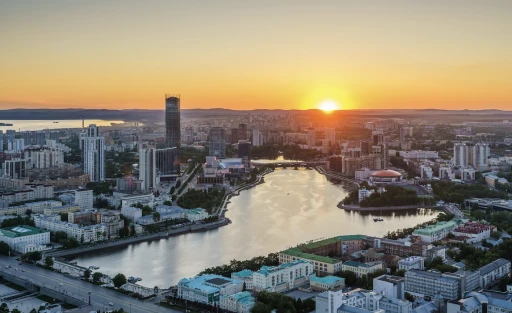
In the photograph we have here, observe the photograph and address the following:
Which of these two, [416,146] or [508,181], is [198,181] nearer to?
[508,181]

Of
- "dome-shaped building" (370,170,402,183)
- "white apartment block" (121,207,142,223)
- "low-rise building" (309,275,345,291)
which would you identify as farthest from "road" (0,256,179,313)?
"dome-shaped building" (370,170,402,183)

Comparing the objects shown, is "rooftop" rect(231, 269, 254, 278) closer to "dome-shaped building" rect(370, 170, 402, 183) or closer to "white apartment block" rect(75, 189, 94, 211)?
"white apartment block" rect(75, 189, 94, 211)

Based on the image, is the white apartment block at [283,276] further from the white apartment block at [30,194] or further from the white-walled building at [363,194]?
the white apartment block at [30,194]

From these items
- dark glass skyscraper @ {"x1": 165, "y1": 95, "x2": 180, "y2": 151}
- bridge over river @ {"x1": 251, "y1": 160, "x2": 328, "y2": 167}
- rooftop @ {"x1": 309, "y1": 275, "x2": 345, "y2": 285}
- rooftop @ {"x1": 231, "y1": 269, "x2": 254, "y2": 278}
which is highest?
dark glass skyscraper @ {"x1": 165, "y1": 95, "x2": 180, "y2": 151}

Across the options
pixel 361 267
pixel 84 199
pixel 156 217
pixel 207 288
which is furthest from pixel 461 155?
pixel 207 288

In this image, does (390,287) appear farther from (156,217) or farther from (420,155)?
(420,155)

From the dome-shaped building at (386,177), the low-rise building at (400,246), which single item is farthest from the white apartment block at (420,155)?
the low-rise building at (400,246)

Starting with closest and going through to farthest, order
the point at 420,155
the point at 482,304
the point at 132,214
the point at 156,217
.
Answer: the point at 482,304
the point at 156,217
the point at 132,214
the point at 420,155

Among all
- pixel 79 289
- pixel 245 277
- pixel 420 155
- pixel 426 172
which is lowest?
pixel 79 289
